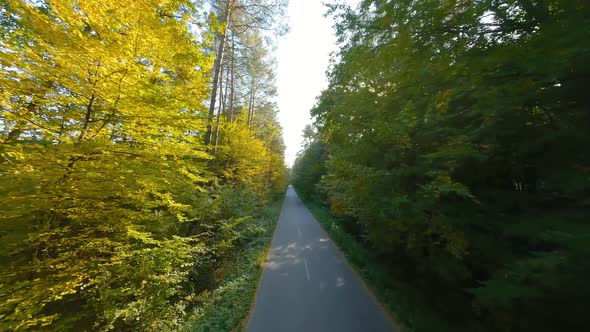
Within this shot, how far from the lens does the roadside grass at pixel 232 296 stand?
5707 mm

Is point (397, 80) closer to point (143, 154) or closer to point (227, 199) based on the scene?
point (143, 154)

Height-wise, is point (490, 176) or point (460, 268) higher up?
point (490, 176)

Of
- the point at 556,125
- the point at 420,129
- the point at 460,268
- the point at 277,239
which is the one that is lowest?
the point at 277,239

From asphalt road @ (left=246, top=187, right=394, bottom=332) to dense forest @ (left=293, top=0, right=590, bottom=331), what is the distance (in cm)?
124

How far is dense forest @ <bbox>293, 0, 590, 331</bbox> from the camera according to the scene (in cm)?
248

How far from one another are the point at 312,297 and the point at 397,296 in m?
2.64

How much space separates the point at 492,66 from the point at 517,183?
246 cm

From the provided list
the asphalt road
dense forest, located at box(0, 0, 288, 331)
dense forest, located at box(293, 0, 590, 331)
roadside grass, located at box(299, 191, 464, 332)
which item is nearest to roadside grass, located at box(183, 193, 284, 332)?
the asphalt road

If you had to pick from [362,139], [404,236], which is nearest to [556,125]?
[362,139]

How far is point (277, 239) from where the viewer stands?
13.2 m

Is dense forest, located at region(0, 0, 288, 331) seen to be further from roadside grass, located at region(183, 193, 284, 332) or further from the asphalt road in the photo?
the asphalt road

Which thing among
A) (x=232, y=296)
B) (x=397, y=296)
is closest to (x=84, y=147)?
(x=232, y=296)

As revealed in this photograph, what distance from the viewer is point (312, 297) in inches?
277

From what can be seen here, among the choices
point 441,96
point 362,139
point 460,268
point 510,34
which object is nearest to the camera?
point 510,34
